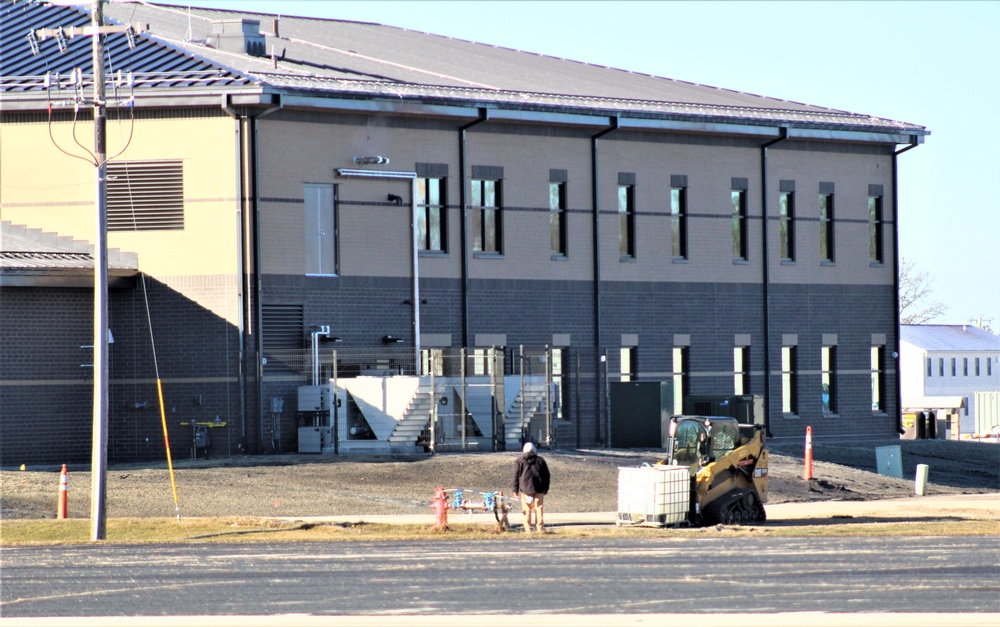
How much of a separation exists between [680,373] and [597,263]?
14.8 feet

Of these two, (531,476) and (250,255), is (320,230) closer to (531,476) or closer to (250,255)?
(250,255)

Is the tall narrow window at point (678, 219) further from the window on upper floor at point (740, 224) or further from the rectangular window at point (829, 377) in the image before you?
the rectangular window at point (829, 377)

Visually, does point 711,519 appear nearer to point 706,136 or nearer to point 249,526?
point 249,526

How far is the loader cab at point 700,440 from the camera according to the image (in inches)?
1105

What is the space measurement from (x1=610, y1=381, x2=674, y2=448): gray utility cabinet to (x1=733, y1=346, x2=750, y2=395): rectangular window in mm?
5185

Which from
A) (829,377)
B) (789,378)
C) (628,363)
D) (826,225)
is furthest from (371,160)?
(829,377)

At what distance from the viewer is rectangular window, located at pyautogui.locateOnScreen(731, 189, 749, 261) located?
4694 cm

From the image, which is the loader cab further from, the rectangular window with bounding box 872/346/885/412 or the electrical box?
the rectangular window with bounding box 872/346/885/412

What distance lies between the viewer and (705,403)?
43844 mm

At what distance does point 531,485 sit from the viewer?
87.8 feet

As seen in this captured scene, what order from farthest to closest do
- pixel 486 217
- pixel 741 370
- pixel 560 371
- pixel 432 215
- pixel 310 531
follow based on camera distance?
pixel 741 370
pixel 560 371
pixel 486 217
pixel 432 215
pixel 310 531

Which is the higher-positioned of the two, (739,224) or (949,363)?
(739,224)

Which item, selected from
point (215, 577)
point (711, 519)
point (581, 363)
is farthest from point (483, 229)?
point (215, 577)

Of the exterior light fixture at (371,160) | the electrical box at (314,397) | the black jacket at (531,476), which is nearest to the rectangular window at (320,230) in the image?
the exterior light fixture at (371,160)
